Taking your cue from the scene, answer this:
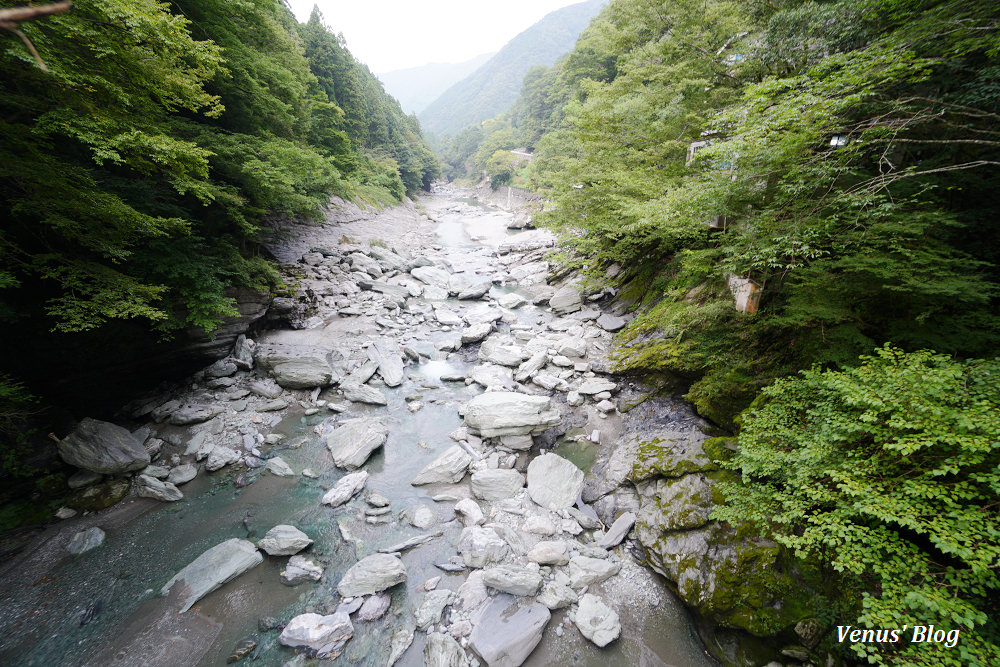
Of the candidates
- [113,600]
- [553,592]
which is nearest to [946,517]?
[553,592]

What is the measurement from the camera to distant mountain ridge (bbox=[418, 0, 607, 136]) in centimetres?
13188

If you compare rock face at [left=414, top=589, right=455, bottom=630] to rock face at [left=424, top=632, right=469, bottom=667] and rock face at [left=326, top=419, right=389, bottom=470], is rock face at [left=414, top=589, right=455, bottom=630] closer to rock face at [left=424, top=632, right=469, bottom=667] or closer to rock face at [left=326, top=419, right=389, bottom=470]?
rock face at [left=424, top=632, right=469, bottom=667]

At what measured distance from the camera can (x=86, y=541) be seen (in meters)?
6.34

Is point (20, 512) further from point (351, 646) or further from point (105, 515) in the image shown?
point (351, 646)

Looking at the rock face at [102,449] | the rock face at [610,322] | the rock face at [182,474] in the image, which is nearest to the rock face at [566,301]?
the rock face at [610,322]

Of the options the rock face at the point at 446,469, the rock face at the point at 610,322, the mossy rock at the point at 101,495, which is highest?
the mossy rock at the point at 101,495

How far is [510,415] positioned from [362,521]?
158 inches

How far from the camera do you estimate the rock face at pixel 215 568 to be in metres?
5.80

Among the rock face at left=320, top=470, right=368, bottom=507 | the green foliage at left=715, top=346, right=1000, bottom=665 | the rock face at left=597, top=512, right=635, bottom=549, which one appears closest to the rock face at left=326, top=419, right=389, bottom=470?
the rock face at left=320, top=470, right=368, bottom=507

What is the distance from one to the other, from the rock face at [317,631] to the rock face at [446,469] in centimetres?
Result: 285

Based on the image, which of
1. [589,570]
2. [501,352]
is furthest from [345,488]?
[501,352]

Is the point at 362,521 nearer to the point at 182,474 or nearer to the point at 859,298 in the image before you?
the point at 182,474

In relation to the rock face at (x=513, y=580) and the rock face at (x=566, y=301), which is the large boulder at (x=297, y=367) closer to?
the rock face at (x=513, y=580)

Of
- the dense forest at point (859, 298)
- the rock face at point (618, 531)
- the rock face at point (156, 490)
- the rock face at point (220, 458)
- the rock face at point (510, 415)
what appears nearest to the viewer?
the dense forest at point (859, 298)
